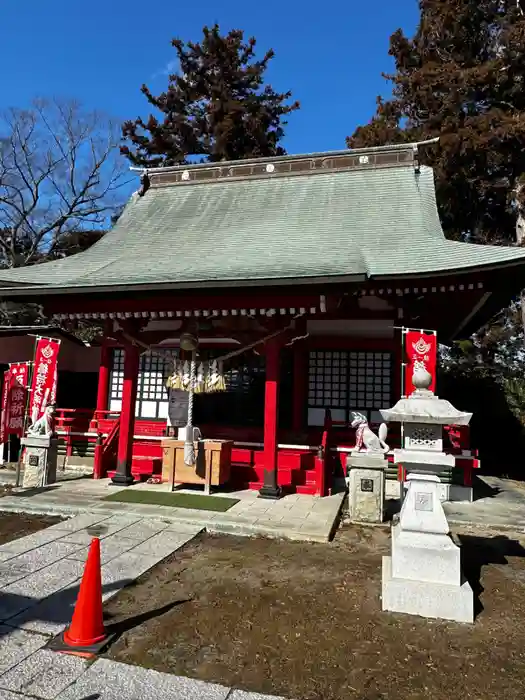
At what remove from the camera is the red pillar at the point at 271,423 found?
28.3 feet

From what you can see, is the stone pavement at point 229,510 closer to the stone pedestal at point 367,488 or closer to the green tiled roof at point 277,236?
the stone pedestal at point 367,488

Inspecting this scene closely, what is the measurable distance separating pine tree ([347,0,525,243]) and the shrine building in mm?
6012

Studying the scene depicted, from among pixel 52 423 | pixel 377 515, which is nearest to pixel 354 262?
pixel 377 515

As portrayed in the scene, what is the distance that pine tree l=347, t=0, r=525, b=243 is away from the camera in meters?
17.1

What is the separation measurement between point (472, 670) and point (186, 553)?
351cm

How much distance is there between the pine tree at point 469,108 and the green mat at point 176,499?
15.9 meters

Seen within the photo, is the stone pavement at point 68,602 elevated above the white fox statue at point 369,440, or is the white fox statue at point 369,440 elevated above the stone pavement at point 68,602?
the white fox statue at point 369,440

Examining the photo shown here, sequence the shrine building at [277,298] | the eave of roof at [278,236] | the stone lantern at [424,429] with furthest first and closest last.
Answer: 1. the shrine building at [277,298]
2. the eave of roof at [278,236]
3. the stone lantern at [424,429]

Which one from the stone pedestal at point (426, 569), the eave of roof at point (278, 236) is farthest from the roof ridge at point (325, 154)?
the stone pedestal at point (426, 569)

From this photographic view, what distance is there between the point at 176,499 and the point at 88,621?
465 cm

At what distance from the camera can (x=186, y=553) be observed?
19.2 ft

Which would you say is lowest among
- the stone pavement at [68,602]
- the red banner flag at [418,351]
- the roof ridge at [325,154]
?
the stone pavement at [68,602]

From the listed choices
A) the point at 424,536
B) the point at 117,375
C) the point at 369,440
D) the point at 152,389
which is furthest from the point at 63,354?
the point at 424,536

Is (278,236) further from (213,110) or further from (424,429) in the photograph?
(213,110)
